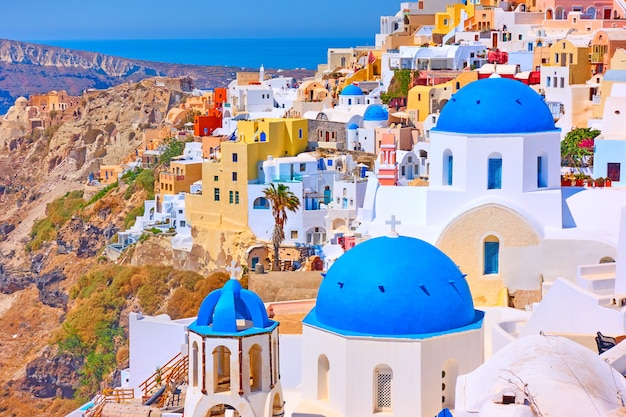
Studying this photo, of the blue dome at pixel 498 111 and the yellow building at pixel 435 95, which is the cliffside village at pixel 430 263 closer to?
the blue dome at pixel 498 111

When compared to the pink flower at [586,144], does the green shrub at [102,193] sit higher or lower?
lower

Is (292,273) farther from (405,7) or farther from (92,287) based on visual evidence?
(405,7)

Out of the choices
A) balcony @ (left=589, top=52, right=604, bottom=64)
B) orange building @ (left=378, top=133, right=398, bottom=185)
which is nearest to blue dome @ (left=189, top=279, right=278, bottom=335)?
orange building @ (left=378, top=133, right=398, bottom=185)

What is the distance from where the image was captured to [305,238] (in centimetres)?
4316

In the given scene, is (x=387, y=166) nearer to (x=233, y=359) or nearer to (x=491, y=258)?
(x=491, y=258)

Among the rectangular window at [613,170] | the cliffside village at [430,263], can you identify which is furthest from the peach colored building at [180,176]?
the rectangular window at [613,170]

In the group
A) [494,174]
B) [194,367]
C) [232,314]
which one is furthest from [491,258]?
[194,367]

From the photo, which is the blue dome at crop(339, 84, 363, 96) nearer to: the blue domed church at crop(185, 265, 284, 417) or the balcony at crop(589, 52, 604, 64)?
the balcony at crop(589, 52, 604, 64)

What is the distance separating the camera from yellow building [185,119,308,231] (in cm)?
4431

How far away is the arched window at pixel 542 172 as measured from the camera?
26.5 meters

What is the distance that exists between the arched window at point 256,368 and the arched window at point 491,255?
9146 millimetres

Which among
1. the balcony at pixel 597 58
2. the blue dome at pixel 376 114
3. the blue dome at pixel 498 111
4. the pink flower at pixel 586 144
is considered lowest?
the pink flower at pixel 586 144

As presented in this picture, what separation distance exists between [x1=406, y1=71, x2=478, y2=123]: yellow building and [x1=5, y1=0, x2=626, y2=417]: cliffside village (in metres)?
1.36

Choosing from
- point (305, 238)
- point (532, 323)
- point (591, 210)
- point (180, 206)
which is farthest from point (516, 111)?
point (180, 206)
